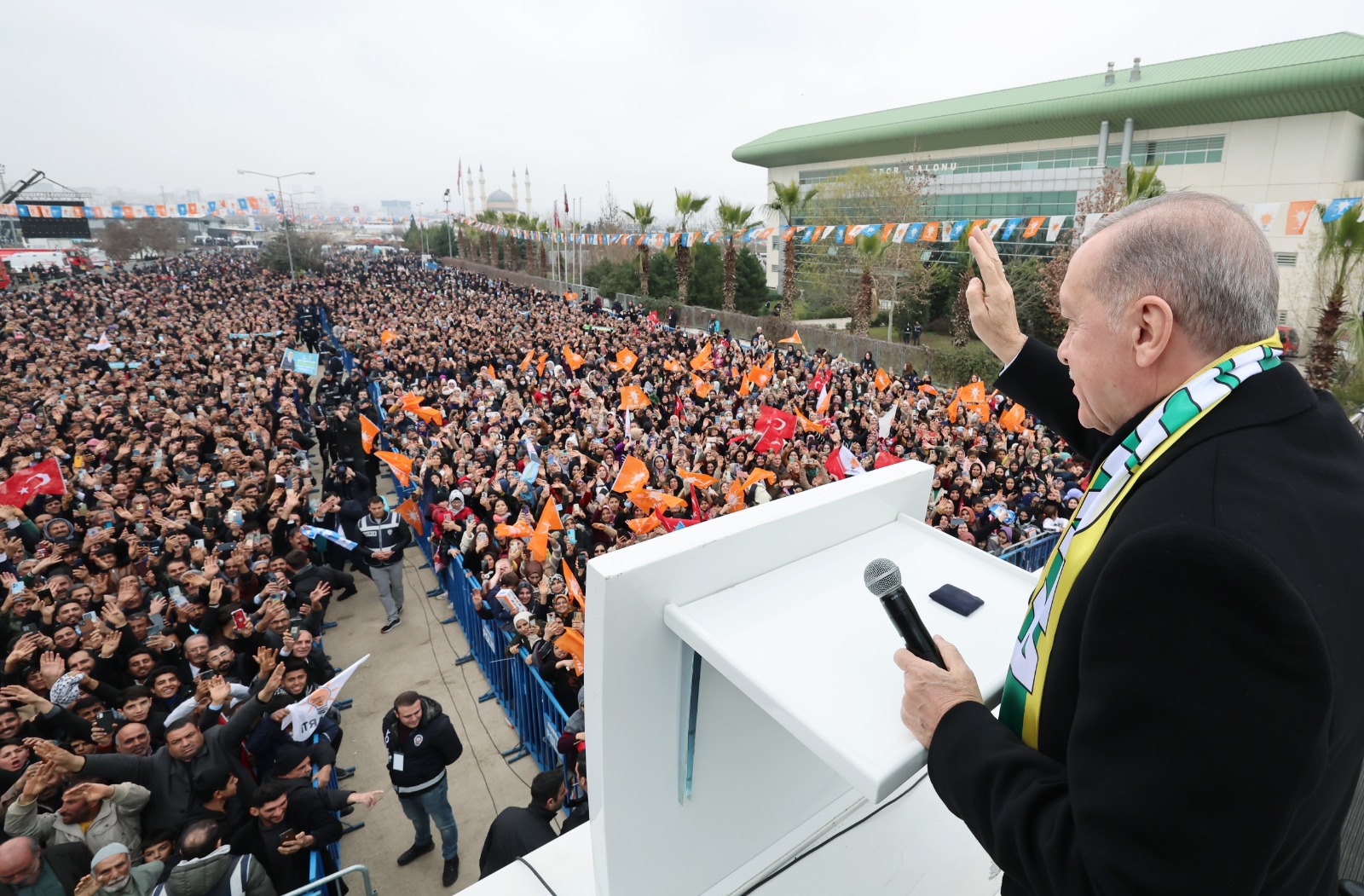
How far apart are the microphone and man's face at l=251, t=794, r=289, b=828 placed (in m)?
4.85

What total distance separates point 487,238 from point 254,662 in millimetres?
71901

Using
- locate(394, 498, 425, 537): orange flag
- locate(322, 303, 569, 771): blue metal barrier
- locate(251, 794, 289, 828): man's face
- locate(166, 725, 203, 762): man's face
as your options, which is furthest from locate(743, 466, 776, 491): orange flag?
locate(166, 725, 203, 762): man's face

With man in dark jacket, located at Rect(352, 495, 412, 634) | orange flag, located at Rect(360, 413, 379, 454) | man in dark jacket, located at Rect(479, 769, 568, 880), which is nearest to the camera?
man in dark jacket, located at Rect(479, 769, 568, 880)

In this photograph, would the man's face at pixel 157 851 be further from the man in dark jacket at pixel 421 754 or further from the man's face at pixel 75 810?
the man in dark jacket at pixel 421 754

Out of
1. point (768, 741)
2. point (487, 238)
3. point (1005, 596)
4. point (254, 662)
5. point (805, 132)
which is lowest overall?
point (254, 662)

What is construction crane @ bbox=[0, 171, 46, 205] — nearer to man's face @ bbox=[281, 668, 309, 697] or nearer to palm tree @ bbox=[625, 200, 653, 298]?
palm tree @ bbox=[625, 200, 653, 298]

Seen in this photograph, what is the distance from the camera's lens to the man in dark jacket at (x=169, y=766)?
459 cm

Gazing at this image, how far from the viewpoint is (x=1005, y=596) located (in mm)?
1714

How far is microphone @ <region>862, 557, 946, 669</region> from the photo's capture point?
1.35m

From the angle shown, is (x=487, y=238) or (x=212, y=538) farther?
(x=487, y=238)

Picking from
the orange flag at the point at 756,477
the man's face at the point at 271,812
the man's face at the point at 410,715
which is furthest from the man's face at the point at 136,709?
the orange flag at the point at 756,477

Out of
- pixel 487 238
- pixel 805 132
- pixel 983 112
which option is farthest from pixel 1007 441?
pixel 487 238

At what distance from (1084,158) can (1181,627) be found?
42505 mm

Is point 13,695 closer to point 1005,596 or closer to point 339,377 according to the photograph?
point 1005,596
